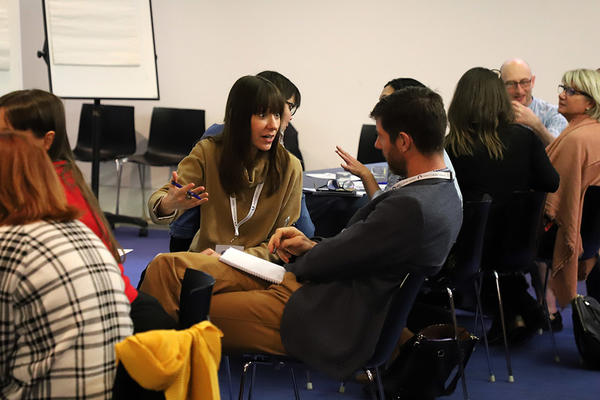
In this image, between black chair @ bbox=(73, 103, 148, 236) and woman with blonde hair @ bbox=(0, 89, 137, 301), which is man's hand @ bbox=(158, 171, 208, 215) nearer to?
woman with blonde hair @ bbox=(0, 89, 137, 301)

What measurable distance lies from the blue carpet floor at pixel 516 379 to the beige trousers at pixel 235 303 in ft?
2.96

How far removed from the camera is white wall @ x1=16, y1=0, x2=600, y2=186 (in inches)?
253

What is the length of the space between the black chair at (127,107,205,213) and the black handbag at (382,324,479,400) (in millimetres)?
4507

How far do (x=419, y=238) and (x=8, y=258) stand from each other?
3.82 feet

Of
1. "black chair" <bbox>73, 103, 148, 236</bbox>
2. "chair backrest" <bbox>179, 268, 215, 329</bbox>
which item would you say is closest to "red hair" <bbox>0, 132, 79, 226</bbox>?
"chair backrest" <bbox>179, 268, 215, 329</bbox>

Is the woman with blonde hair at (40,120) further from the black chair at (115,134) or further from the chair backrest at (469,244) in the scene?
the black chair at (115,134)

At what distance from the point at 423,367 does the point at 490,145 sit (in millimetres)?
1182

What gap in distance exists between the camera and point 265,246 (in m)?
2.86

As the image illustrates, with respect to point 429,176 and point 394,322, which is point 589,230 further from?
point 394,322

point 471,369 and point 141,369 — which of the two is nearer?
point 141,369

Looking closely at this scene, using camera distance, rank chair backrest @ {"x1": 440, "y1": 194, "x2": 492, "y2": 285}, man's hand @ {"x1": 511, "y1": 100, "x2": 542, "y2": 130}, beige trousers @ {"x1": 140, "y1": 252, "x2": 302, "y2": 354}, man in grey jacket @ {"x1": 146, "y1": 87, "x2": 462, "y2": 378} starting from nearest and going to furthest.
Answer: man in grey jacket @ {"x1": 146, "y1": 87, "x2": 462, "y2": 378} < beige trousers @ {"x1": 140, "y1": 252, "x2": 302, "y2": 354} < chair backrest @ {"x1": 440, "y1": 194, "x2": 492, "y2": 285} < man's hand @ {"x1": 511, "y1": 100, "x2": 542, "y2": 130}

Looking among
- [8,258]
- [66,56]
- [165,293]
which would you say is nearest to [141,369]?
[8,258]

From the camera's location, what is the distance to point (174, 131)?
23.6 feet

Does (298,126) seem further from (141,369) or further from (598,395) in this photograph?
(141,369)
